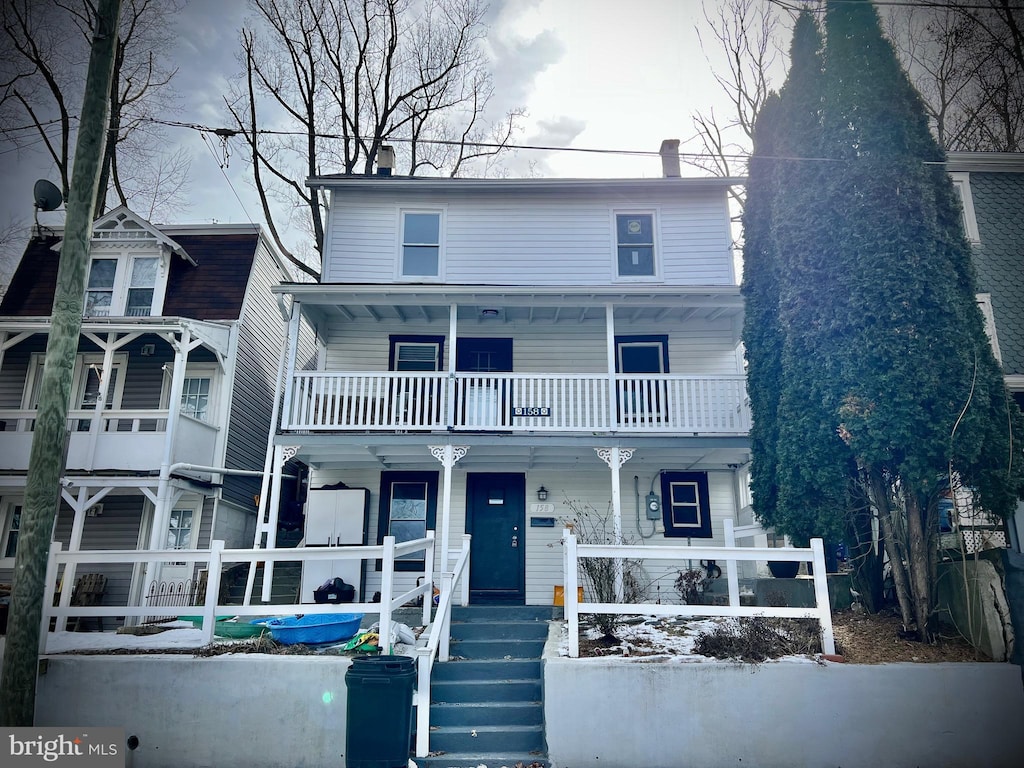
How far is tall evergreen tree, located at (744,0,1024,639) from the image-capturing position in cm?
698

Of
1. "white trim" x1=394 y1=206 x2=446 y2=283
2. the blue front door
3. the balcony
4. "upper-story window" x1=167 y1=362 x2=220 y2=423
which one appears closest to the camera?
the blue front door

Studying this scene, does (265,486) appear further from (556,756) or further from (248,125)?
(248,125)

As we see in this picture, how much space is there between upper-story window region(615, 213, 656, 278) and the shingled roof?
27.1 feet

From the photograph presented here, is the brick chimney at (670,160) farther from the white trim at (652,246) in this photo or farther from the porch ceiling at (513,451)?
the porch ceiling at (513,451)

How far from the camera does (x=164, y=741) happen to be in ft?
20.5

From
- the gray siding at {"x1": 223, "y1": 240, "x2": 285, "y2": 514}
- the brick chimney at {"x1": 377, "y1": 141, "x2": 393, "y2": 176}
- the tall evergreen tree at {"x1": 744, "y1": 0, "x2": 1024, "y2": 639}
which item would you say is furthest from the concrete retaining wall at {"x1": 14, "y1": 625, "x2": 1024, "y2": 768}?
the brick chimney at {"x1": 377, "y1": 141, "x2": 393, "y2": 176}

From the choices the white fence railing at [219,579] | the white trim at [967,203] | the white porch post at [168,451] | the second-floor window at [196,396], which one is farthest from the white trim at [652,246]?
the second-floor window at [196,396]

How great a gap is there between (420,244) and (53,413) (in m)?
8.80

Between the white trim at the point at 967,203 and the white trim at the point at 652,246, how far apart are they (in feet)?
18.6

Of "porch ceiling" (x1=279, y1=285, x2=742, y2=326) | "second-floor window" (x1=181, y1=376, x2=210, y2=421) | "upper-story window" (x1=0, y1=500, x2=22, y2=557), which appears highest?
"porch ceiling" (x1=279, y1=285, x2=742, y2=326)

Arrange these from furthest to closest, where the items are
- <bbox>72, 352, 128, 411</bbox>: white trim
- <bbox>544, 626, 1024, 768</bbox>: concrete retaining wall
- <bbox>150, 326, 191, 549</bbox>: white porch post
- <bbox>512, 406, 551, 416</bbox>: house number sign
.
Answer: <bbox>72, 352, 128, 411</bbox>: white trim < <bbox>150, 326, 191, 549</bbox>: white porch post < <bbox>512, 406, 551, 416</bbox>: house number sign < <bbox>544, 626, 1024, 768</bbox>: concrete retaining wall

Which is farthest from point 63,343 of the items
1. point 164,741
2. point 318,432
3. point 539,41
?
point 539,41

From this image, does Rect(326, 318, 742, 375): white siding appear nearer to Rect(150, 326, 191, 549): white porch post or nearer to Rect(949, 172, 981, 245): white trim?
Rect(150, 326, 191, 549): white porch post

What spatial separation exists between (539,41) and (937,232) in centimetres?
868
